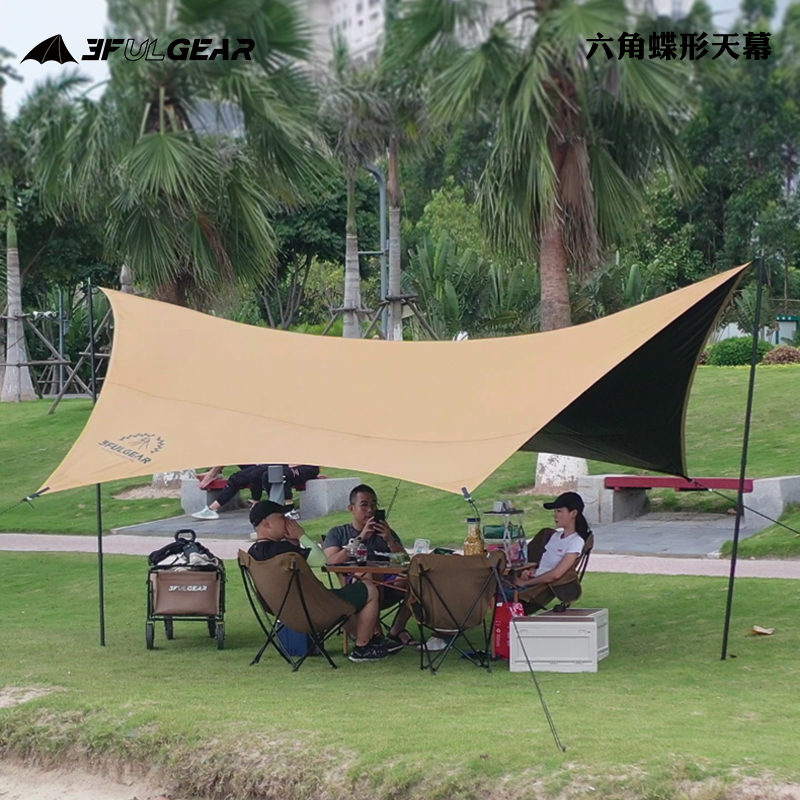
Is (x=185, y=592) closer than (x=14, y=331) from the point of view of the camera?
Yes

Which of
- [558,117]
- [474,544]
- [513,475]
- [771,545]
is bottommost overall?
[771,545]

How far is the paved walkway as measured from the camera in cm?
1223

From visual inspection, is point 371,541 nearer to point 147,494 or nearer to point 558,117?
point 558,117

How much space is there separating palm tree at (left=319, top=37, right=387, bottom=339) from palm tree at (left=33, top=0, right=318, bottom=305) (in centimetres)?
617

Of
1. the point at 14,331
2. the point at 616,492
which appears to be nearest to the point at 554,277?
the point at 616,492

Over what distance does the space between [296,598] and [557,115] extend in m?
9.73

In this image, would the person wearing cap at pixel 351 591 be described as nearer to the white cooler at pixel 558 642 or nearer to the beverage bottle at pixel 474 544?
the beverage bottle at pixel 474 544

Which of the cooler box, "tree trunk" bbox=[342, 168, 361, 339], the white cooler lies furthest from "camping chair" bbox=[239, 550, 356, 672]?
"tree trunk" bbox=[342, 168, 361, 339]

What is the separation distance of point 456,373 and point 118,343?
255 centimetres

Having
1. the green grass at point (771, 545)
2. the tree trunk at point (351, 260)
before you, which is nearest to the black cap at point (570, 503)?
the green grass at point (771, 545)

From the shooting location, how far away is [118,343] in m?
9.35

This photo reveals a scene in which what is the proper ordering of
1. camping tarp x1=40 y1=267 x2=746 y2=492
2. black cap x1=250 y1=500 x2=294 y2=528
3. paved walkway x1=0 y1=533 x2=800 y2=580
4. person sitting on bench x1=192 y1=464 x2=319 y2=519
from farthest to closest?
person sitting on bench x1=192 y1=464 x2=319 y2=519
paved walkway x1=0 y1=533 x2=800 y2=580
black cap x1=250 y1=500 x2=294 y2=528
camping tarp x1=40 y1=267 x2=746 y2=492

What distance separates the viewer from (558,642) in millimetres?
8148

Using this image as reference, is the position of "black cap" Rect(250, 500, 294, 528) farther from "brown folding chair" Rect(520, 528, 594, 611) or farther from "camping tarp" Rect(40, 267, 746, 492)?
"brown folding chair" Rect(520, 528, 594, 611)
